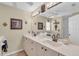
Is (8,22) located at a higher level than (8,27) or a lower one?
higher

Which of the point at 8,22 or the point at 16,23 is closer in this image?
the point at 8,22

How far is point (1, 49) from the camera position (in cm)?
197

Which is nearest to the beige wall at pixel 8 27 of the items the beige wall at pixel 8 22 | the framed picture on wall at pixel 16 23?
the beige wall at pixel 8 22

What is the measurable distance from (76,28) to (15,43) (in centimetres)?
181

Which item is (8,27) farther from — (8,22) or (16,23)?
(16,23)

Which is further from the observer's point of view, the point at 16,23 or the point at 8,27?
the point at 16,23

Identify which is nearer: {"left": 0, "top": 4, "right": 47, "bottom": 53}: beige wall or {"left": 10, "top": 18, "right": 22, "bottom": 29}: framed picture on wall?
{"left": 0, "top": 4, "right": 47, "bottom": 53}: beige wall

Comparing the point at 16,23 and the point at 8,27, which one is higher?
the point at 16,23

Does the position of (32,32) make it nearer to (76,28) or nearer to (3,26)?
(3,26)

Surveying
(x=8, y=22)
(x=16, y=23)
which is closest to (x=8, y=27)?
(x=8, y=22)

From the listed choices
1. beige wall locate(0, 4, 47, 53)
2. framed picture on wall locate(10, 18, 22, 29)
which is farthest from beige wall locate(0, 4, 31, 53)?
framed picture on wall locate(10, 18, 22, 29)

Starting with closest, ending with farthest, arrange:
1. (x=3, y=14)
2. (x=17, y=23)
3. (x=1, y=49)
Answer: (x=1, y=49) < (x=3, y=14) < (x=17, y=23)

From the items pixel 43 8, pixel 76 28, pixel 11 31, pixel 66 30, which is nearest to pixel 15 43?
pixel 11 31

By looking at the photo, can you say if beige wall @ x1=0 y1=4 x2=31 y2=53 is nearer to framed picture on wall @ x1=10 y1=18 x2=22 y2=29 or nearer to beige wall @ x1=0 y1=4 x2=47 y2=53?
beige wall @ x1=0 y1=4 x2=47 y2=53
